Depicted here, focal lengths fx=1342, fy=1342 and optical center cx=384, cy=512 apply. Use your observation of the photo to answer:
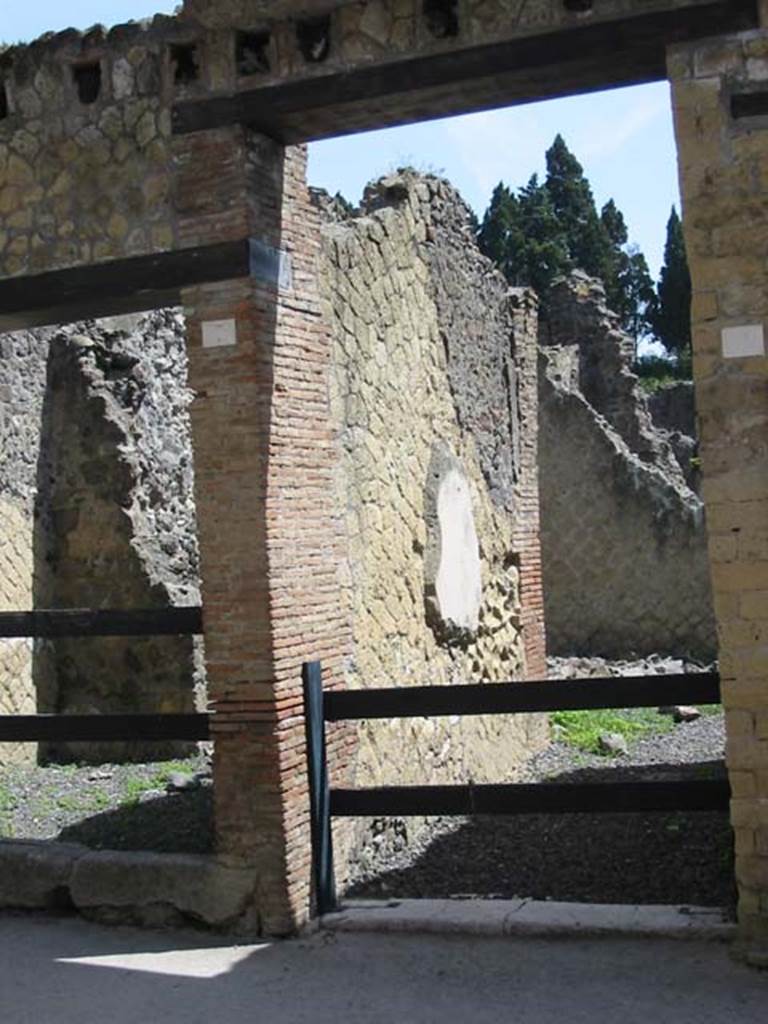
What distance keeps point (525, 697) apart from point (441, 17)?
306 cm

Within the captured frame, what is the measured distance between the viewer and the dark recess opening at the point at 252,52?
631 centimetres

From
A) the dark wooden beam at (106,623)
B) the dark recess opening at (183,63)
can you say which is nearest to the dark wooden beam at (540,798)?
the dark wooden beam at (106,623)

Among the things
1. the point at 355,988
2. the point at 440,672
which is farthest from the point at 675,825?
the point at 355,988

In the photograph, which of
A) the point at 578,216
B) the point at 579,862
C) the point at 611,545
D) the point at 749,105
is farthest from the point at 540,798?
the point at 578,216

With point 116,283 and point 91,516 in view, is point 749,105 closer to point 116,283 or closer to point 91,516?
point 116,283

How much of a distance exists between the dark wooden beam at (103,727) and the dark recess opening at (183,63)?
307cm

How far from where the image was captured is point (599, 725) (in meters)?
12.6

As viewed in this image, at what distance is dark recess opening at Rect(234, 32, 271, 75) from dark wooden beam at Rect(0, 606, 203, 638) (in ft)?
8.45

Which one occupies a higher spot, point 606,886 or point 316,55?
point 316,55

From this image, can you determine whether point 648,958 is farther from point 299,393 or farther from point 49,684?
point 49,684

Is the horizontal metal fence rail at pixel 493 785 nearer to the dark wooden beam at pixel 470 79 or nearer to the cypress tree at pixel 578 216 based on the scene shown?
the dark wooden beam at pixel 470 79

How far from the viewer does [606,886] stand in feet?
22.9

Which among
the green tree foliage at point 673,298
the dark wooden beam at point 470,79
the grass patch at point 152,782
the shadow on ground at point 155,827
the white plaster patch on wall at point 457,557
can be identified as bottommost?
the shadow on ground at point 155,827

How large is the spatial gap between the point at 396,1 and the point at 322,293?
2.06 m
